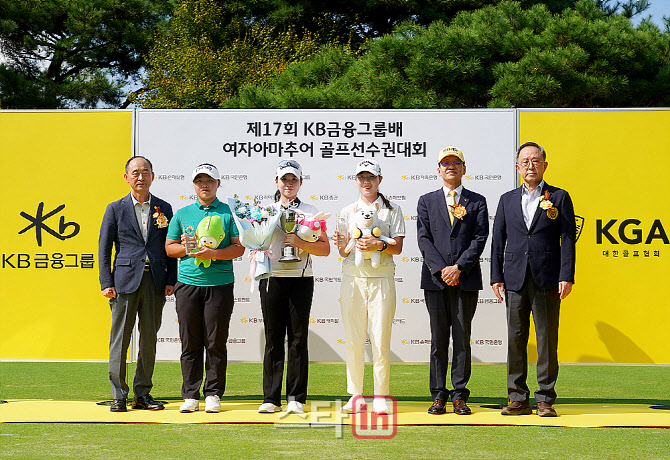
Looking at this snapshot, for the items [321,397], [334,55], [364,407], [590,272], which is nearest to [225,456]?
[364,407]

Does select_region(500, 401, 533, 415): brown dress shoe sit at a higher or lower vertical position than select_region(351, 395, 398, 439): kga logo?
higher

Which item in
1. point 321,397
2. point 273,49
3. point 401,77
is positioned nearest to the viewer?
point 321,397

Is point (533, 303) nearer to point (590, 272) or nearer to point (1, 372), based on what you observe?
point (590, 272)

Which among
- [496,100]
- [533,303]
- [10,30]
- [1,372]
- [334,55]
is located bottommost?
[1,372]

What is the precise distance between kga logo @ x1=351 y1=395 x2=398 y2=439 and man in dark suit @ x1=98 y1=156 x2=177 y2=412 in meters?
1.32

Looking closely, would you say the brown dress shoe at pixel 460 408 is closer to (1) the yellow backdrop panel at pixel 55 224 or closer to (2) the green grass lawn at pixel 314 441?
(2) the green grass lawn at pixel 314 441

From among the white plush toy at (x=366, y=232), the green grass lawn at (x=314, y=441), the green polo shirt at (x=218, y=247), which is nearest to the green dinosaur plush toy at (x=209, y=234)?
the green polo shirt at (x=218, y=247)

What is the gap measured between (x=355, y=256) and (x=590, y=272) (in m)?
2.12

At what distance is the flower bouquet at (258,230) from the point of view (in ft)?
17.8

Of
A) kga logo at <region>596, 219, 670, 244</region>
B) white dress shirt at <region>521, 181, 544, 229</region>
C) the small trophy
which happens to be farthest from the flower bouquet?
kga logo at <region>596, 219, 670, 244</region>

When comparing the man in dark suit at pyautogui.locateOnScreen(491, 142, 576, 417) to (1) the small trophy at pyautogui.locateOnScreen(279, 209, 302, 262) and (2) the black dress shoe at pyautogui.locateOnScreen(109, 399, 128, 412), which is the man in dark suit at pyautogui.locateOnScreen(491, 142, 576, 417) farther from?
(2) the black dress shoe at pyautogui.locateOnScreen(109, 399, 128, 412)

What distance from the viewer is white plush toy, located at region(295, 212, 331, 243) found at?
5.43 m

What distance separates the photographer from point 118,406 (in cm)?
560

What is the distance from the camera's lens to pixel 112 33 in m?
18.8
